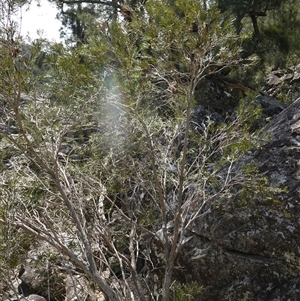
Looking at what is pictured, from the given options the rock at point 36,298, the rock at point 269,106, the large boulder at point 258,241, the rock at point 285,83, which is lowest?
the rock at point 36,298

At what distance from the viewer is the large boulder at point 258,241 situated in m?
3.40

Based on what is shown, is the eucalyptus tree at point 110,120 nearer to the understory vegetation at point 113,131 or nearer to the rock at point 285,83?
the understory vegetation at point 113,131

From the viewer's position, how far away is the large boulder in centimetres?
340

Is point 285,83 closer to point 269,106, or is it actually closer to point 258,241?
point 269,106

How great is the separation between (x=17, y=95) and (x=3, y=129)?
48cm

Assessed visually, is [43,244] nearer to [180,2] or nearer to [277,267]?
[277,267]

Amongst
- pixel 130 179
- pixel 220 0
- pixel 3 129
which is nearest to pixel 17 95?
pixel 3 129

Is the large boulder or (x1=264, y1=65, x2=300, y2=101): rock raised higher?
(x1=264, y1=65, x2=300, y2=101): rock

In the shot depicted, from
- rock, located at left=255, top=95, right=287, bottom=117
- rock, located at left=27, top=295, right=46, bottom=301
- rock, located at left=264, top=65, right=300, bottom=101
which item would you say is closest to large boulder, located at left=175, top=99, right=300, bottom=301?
rock, located at left=255, top=95, right=287, bottom=117

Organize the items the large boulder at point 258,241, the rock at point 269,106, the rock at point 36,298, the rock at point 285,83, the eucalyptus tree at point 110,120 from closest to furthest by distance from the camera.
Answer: the eucalyptus tree at point 110,120 → the large boulder at point 258,241 → the rock at point 36,298 → the rock at point 269,106 → the rock at point 285,83

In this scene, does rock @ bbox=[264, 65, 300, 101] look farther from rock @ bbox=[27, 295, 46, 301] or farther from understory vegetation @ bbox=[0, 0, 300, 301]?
rock @ bbox=[27, 295, 46, 301]

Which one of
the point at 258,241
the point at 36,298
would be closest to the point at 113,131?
the point at 258,241

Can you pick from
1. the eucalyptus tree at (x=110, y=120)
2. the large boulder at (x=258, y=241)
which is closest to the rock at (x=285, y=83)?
the large boulder at (x=258, y=241)

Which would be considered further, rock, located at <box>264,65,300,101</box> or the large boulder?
rock, located at <box>264,65,300,101</box>
